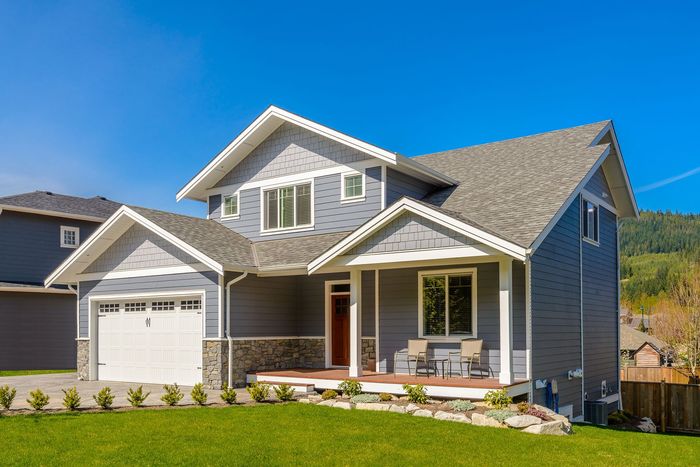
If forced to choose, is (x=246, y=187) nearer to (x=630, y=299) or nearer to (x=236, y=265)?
(x=236, y=265)

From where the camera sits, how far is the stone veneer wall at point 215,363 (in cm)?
1546

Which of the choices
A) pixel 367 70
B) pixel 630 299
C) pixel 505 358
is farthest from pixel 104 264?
pixel 630 299

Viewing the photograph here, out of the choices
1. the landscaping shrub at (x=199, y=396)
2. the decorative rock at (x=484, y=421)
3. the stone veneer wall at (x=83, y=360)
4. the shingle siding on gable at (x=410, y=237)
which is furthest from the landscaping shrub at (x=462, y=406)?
the stone veneer wall at (x=83, y=360)

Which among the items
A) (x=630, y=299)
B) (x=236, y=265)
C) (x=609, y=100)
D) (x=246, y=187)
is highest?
(x=609, y=100)

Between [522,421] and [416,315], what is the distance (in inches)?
178

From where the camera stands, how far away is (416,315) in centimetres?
1484

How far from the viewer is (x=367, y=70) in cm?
2675

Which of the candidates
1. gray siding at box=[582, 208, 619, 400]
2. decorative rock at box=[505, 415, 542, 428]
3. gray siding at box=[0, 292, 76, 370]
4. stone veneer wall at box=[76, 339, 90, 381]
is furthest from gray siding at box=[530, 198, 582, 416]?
gray siding at box=[0, 292, 76, 370]

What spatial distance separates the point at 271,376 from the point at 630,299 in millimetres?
88482

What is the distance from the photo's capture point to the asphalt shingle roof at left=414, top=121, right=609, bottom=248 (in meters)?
13.5

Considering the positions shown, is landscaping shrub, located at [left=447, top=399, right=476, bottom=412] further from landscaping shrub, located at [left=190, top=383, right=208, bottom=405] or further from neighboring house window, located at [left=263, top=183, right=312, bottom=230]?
neighboring house window, located at [left=263, top=183, right=312, bottom=230]

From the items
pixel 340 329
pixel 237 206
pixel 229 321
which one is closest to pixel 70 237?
pixel 237 206

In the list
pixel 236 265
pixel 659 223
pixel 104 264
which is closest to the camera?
pixel 236 265

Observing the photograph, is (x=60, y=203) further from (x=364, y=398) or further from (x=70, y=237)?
(x=364, y=398)
